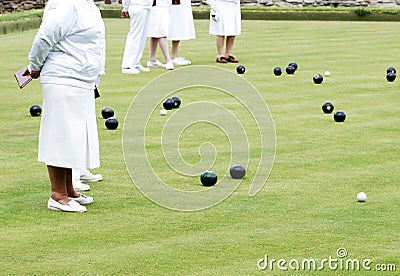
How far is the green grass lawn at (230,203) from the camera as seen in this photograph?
21.0ft

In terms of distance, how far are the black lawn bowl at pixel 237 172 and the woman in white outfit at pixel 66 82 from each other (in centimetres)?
156

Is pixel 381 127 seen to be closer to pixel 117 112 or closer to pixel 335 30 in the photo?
pixel 117 112

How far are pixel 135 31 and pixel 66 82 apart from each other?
912 cm

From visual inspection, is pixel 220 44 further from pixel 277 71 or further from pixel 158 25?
pixel 277 71

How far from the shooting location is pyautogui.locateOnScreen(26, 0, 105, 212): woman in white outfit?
743 centimetres

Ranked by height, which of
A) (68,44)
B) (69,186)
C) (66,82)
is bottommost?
(69,186)

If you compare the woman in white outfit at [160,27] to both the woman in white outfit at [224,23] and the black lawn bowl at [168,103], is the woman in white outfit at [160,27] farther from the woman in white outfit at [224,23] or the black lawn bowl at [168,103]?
the black lawn bowl at [168,103]

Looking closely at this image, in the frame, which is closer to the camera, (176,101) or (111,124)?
(111,124)

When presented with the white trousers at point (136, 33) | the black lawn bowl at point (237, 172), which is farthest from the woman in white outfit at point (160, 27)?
the black lawn bowl at point (237, 172)

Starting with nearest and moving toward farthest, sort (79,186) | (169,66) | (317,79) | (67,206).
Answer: (67,206), (79,186), (317,79), (169,66)

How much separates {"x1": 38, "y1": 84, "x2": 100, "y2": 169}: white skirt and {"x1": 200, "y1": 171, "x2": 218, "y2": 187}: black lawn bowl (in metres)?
1.22

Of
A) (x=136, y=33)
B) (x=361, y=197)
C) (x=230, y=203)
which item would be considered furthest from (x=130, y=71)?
(x=361, y=197)

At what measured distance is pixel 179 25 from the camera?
1803cm

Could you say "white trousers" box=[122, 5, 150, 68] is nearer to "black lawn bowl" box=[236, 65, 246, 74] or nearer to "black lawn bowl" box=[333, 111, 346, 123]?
"black lawn bowl" box=[236, 65, 246, 74]
